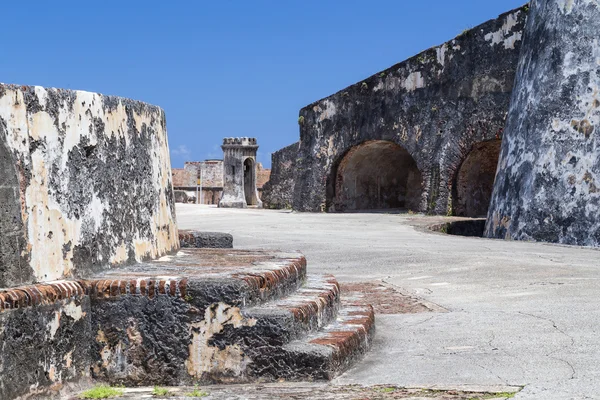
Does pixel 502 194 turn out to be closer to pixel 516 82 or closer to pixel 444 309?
pixel 516 82

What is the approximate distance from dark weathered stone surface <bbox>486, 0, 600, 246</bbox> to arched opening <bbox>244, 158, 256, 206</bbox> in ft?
74.0

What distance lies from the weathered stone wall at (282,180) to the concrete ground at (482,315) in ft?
50.8

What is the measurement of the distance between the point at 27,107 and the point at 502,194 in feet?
28.0

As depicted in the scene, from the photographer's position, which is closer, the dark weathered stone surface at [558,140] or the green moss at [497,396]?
the green moss at [497,396]

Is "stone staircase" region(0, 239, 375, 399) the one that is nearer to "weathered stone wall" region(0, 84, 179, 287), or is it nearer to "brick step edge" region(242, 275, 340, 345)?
"brick step edge" region(242, 275, 340, 345)

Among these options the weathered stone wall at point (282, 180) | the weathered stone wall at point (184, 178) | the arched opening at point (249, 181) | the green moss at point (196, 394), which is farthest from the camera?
the weathered stone wall at point (184, 178)

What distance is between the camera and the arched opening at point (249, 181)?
33.4m

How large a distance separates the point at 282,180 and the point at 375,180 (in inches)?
188

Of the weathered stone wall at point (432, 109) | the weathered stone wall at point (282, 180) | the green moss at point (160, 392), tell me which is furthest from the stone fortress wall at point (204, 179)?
the green moss at point (160, 392)

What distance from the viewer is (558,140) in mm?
10406

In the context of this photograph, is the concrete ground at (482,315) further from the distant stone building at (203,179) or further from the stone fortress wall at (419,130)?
the distant stone building at (203,179)

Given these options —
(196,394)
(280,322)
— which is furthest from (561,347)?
(196,394)

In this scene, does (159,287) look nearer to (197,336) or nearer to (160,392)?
(197,336)

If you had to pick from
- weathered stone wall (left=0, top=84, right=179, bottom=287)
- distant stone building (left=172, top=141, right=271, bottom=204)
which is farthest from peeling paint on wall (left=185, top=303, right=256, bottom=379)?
distant stone building (left=172, top=141, right=271, bottom=204)
